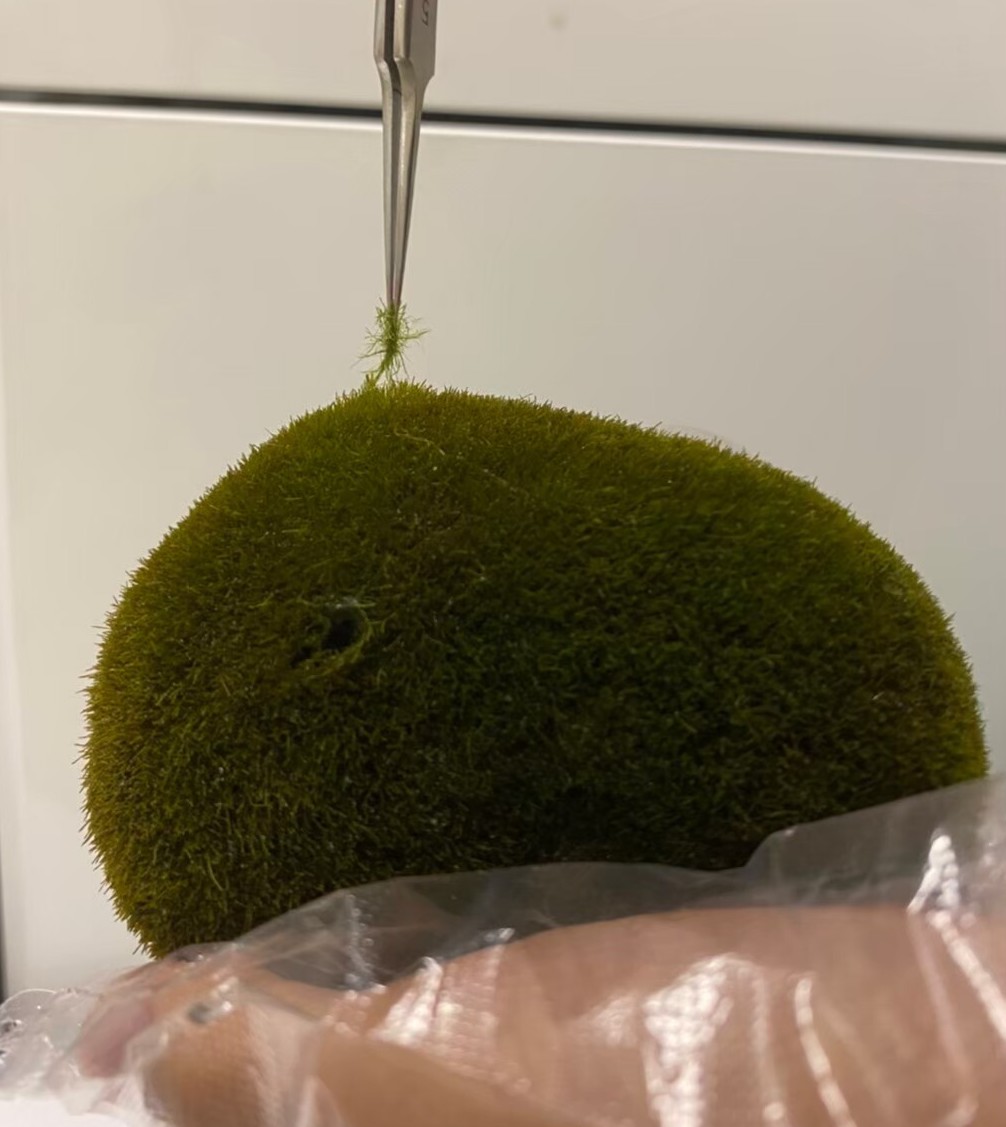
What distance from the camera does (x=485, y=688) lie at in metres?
0.26

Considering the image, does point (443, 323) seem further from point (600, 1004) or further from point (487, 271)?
point (600, 1004)

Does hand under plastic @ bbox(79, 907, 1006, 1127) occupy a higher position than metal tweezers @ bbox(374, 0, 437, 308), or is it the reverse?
metal tweezers @ bbox(374, 0, 437, 308)

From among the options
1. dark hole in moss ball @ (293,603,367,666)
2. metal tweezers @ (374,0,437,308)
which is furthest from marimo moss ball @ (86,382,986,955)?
metal tweezers @ (374,0,437,308)

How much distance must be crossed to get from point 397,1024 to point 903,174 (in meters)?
0.43

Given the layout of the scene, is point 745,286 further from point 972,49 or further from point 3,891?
point 3,891

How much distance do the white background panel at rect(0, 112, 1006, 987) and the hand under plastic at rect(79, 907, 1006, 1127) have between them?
28 centimetres

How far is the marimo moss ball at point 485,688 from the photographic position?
262 mm

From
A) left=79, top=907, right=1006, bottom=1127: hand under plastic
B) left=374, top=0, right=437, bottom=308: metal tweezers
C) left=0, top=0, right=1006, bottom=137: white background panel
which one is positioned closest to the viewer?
left=79, top=907, right=1006, bottom=1127: hand under plastic

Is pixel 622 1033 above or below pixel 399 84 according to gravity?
below

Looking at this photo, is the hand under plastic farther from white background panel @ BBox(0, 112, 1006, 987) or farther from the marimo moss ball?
white background panel @ BBox(0, 112, 1006, 987)

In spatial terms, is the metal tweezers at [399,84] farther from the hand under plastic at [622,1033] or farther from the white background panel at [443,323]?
the hand under plastic at [622,1033]

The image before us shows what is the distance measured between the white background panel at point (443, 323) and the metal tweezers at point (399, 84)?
0.38 ft

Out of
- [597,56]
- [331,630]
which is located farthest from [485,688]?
[597,56]

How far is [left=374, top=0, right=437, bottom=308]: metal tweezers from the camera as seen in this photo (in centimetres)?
32
